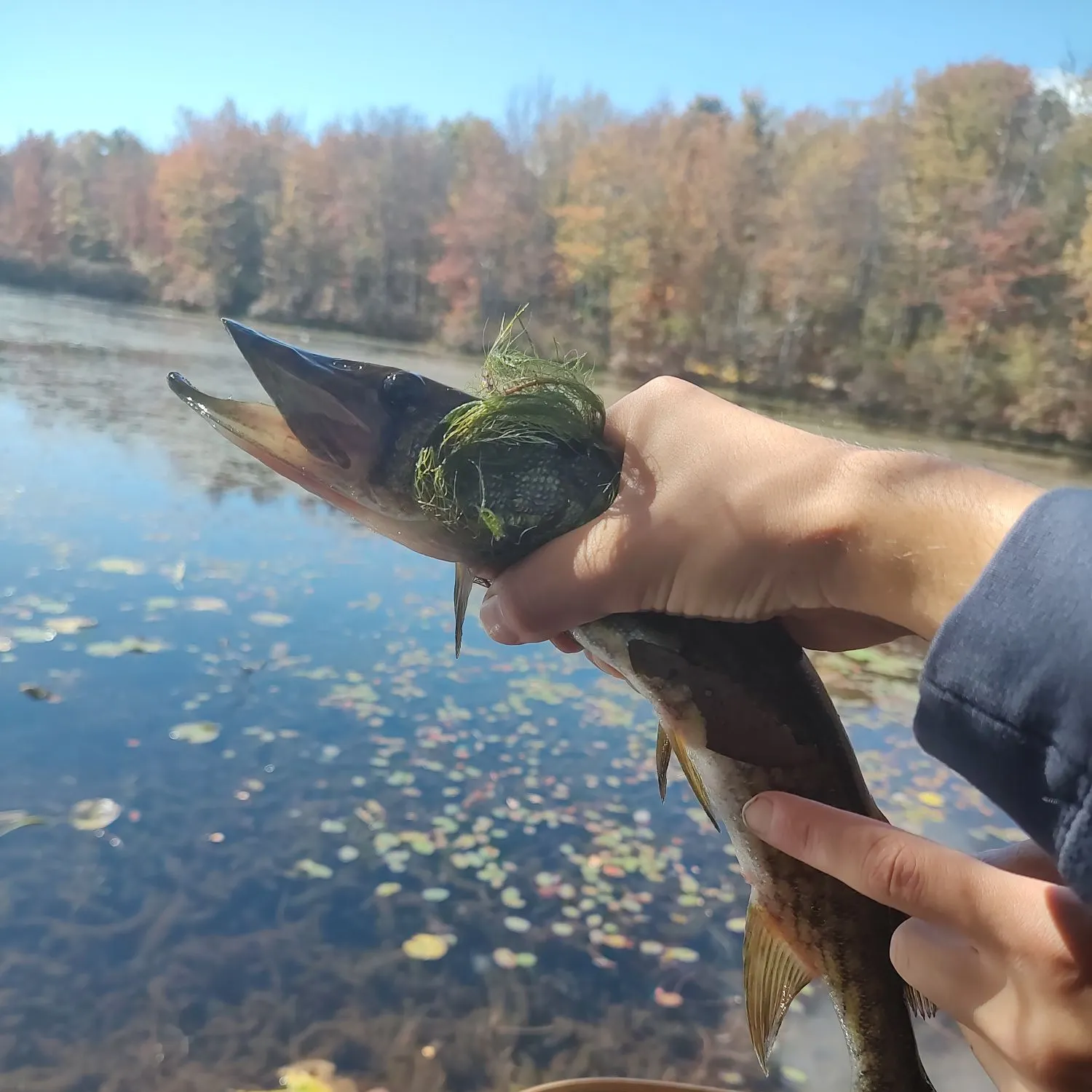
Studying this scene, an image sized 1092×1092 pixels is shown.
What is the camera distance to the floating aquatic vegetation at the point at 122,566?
175 inches

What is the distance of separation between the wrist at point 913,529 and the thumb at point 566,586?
0.75ft

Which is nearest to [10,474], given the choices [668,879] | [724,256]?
[668,879]

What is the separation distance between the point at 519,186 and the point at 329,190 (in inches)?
77.6

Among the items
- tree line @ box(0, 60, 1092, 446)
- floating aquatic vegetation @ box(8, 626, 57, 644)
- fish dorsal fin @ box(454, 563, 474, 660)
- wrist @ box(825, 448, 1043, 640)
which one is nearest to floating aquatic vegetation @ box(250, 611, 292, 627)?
floating aquatic vegetation @ box(8, 626, 57, 644)

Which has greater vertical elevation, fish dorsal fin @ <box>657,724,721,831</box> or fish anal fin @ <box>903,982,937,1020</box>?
fish dorsal fin @ <box>657,724,721,831</box>

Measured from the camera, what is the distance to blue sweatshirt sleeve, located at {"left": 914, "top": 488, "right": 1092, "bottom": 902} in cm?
69

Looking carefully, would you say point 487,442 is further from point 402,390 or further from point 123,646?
point 123,646

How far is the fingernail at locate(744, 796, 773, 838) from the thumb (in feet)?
0.85

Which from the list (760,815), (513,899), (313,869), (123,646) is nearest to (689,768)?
(760,815)

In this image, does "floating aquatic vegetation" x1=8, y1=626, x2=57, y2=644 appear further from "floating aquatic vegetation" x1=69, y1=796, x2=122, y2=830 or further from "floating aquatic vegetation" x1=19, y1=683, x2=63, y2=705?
"floating aquatic vegetation" x1=69, y1=796, x2=122, y2=830

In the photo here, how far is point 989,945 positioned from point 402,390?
2.88 ft

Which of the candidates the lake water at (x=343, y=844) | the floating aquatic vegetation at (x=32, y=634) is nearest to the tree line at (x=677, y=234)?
the lake water at (x=343, y=844)

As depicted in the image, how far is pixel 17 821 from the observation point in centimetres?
258

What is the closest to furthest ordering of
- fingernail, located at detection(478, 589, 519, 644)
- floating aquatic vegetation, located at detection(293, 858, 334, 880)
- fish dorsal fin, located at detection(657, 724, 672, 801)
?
fingernail, located at detection(478, 589, 519, 644) → fish dorsal fin, located at detection(657, 724, 672, 801) → floating aquatic vegetation, located at detection(293, 858, 334, 880)
